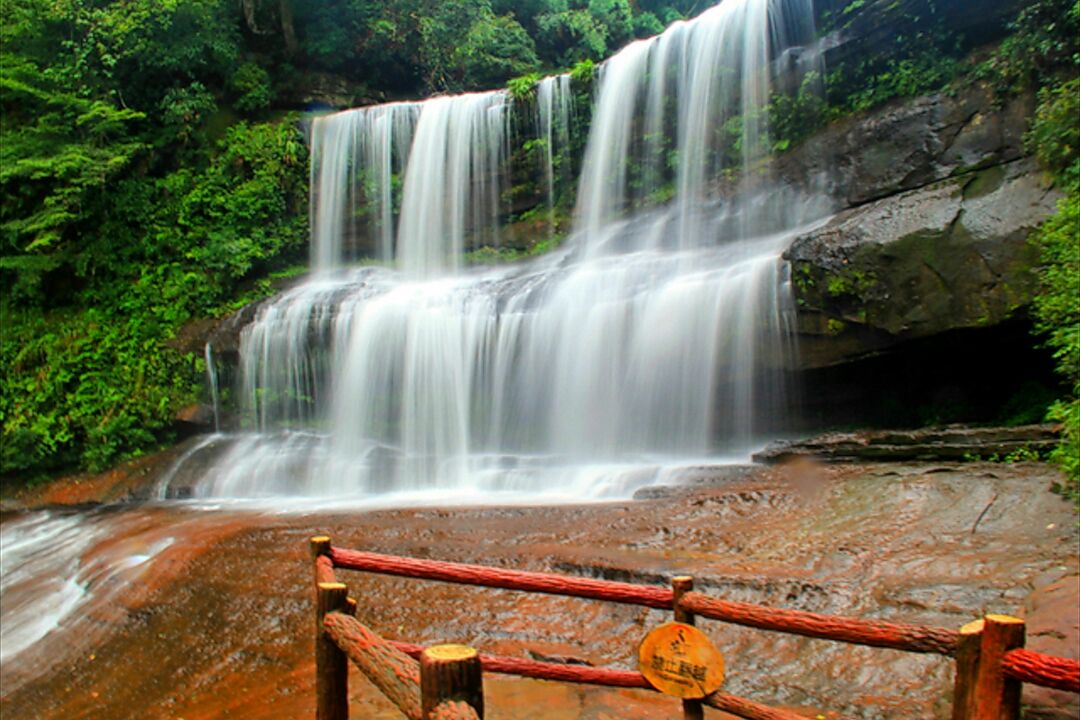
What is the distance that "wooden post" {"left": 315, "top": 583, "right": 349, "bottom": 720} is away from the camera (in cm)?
274

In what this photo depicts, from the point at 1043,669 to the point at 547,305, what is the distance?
9.78 metres

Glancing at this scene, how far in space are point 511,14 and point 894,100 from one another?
12.7 m

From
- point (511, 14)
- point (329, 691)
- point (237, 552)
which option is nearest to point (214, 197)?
point (511, 14)

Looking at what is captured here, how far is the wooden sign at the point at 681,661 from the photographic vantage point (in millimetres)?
2549

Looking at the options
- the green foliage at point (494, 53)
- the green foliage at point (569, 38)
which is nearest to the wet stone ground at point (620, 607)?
the green foliage at point (494, 53)

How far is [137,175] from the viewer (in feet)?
52.9

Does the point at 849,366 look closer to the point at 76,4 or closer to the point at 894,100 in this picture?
the point at 894,100

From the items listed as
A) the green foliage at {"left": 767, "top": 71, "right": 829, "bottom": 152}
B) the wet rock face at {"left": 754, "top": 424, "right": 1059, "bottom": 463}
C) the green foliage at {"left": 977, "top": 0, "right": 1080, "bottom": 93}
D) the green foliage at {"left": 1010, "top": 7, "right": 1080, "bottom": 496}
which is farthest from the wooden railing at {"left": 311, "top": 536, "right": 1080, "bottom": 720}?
the green foliage at {"left": 767, "top": 71, "right": 829, "bottom": 152}

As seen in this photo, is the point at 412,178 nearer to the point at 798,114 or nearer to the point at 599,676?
the point at 798,114

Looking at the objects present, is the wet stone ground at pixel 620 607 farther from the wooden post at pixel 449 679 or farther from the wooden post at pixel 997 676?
the wooden post at pixel 449 679

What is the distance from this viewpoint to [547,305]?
11430 millimetres

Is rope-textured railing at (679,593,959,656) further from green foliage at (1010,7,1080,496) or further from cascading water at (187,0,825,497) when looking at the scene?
cascading water at (187,0,825,497)

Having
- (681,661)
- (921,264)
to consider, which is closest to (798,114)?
(921,264)

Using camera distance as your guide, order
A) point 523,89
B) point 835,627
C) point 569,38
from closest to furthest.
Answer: point 835,627, point 523,89, point 569,38
